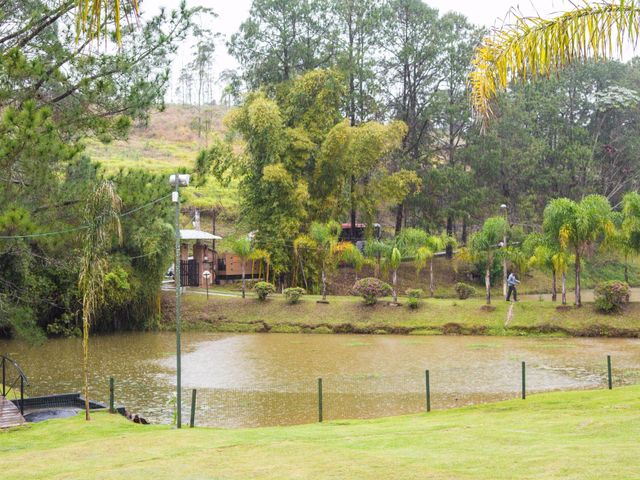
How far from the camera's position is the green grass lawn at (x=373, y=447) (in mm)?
8766

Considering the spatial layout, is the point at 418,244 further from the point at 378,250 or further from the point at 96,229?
the point at 96,229

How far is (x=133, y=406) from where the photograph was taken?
1848cm

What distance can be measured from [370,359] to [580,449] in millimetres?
16258

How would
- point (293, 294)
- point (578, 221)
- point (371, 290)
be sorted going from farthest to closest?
point (293, 294) → point (371, 290) → point (578, 221)

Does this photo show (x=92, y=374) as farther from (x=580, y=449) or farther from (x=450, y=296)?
(x=450, y=296)

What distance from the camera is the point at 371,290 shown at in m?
34.5

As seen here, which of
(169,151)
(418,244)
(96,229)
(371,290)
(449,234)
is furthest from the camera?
(169,151)

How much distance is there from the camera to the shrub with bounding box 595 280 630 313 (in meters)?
31.0

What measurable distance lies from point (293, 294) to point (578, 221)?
1246 centimetres

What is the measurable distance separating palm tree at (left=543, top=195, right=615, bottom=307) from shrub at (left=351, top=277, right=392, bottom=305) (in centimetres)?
748

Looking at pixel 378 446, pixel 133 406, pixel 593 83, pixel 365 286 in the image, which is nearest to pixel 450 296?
pixel 365 286

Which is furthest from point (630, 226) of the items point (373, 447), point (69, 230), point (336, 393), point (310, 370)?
point (373, 447)

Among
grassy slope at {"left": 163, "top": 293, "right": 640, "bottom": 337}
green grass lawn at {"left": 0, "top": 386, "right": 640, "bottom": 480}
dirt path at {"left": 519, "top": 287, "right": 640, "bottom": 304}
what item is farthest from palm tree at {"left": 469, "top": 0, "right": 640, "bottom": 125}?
dirt path at {"left": 519, "top": 287, "right": 640, "bottom": 304}

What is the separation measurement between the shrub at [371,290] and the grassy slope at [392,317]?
0.41m
